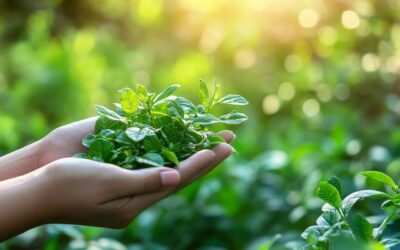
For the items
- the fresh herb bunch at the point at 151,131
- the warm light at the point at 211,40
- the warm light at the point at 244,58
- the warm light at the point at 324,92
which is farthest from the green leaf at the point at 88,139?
the warm light at the point at 211,40

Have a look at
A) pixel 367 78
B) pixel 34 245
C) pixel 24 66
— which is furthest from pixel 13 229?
pixel 24 66

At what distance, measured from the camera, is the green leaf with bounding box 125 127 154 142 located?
1359 mm

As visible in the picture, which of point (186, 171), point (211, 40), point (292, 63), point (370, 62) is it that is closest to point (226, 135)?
point (186, 171)

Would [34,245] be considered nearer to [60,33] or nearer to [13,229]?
[13,229]

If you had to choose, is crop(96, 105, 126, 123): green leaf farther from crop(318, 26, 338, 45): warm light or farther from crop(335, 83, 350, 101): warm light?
crop(318, 26, 338, 45): warm light

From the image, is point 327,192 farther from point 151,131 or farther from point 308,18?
point 308,18

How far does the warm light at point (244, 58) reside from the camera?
3.65m

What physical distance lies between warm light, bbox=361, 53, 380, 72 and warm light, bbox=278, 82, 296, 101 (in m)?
0.34

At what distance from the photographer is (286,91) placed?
3.33 metres

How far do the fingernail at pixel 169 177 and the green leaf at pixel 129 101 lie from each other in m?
0.20

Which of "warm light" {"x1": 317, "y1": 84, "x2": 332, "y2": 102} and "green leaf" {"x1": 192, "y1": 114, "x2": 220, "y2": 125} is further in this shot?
"warm light" {"x1": 317, "y1": 84, "x2": 332, "y2": 102}

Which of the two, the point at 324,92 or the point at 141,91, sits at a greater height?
the point at 141,91

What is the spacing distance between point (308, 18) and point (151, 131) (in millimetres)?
2138

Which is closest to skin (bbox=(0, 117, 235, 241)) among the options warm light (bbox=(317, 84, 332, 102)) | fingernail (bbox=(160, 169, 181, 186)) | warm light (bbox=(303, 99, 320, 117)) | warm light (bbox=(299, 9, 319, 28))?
fingernail (bbox=(160, 169, 181, 186))
